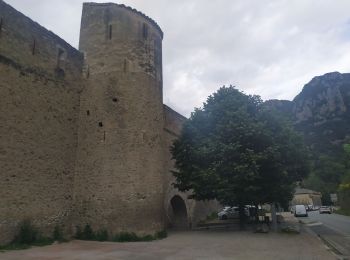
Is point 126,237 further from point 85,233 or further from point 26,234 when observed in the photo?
point 26,234

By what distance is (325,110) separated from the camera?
108 m

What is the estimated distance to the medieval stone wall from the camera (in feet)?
42.3

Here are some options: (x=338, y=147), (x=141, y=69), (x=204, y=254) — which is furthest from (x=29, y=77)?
(x=338, y=147)

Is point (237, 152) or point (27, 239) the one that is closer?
point (27, 239)

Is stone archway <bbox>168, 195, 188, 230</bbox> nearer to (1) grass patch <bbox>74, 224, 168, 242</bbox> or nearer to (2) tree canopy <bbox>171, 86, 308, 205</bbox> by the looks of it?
(2) tree canopy <bbox>171, 86, 308, 205</bbox>

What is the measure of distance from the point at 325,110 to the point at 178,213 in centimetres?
9677

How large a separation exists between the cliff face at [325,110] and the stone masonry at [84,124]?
88.4 metres

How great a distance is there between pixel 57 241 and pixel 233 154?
8.82m

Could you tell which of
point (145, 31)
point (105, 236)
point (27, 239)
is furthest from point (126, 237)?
point (145, 31)

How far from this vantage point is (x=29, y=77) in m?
14.1

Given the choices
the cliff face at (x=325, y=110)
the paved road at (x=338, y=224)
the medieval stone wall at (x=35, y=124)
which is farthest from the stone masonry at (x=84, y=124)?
the cliff face at (x=325, y=110)

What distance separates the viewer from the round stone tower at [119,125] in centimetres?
1538

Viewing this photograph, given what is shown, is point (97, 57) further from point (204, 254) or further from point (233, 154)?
point (204, 254)

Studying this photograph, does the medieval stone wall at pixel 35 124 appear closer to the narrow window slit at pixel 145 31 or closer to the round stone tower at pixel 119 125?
the round stone tower at pixel 119 125
